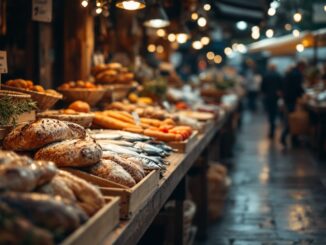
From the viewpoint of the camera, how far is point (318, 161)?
13453 millimetres

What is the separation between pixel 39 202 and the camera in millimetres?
2221

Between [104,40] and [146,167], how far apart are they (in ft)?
18.8

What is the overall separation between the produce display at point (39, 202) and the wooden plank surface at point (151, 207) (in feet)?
0.56

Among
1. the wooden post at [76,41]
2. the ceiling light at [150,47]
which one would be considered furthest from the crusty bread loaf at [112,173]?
the ceiling light at [150,47]

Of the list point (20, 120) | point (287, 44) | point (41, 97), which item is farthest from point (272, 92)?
point (20, 120)

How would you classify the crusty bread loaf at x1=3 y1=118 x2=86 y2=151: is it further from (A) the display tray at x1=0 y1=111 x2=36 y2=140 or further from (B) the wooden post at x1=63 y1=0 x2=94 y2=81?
(B) the wooden post at x1=63 y1=0 x2=94 y2=81

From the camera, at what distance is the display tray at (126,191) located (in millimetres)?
3049

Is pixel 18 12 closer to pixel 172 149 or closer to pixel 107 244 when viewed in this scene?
pixel 172 149

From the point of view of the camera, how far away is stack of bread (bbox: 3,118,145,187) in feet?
11.2

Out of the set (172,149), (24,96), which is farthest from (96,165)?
(172,149)

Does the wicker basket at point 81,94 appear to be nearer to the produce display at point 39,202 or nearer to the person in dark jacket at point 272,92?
the produce display at point 39,202

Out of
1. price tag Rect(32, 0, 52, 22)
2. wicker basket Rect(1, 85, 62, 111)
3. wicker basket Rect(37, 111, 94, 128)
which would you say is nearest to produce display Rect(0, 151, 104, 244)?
wicker basket Rect(37, 111, 94, 128)

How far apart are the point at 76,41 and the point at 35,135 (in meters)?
4.64

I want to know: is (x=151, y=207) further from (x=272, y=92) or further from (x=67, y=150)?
(x=272, y=92)
